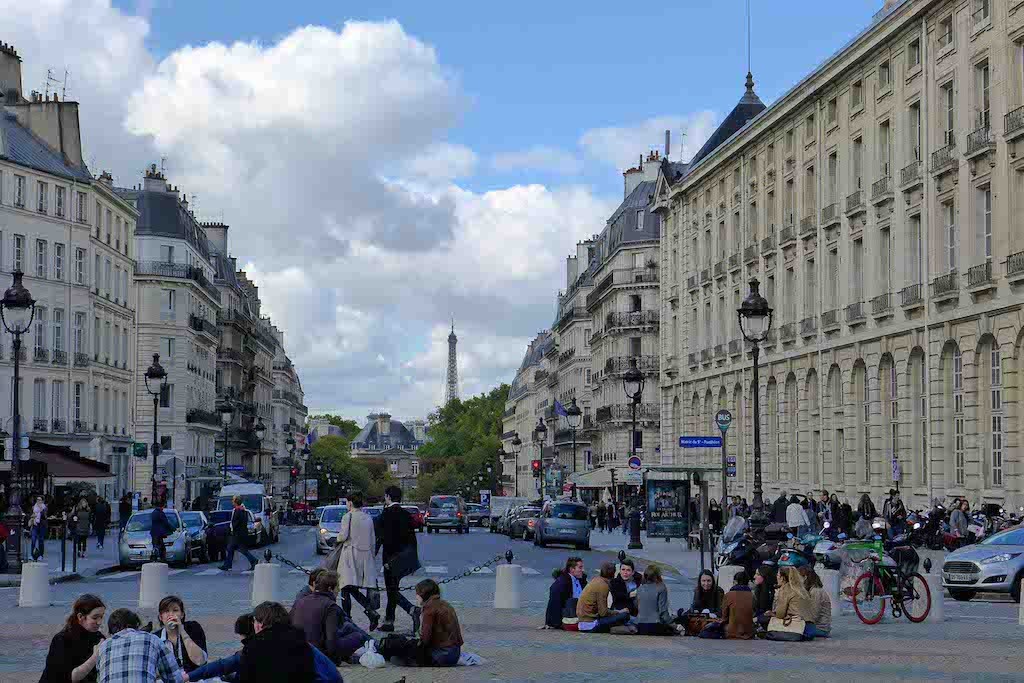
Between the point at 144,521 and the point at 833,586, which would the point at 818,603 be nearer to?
the point at 833,586

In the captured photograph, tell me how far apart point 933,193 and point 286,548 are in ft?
77.9

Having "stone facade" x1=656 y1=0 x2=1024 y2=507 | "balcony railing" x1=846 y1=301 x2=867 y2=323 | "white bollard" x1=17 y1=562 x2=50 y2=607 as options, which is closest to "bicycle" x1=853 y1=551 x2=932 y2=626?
"white bollard" x1=17 y1=562 x2=50 y2=607

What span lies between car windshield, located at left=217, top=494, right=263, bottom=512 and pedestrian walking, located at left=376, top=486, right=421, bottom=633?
35.2m

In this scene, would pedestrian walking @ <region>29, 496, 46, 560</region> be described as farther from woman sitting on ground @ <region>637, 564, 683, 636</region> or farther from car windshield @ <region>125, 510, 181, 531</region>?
woman sitting on ground @ <region>637, 564, 683, 636</region>

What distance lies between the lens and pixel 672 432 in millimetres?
84688

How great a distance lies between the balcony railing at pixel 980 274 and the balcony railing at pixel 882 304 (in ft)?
23.3

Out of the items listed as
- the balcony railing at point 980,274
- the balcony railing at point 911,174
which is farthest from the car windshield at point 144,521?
the balcony railing at point 911,174

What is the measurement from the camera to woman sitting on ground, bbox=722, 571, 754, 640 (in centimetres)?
2183

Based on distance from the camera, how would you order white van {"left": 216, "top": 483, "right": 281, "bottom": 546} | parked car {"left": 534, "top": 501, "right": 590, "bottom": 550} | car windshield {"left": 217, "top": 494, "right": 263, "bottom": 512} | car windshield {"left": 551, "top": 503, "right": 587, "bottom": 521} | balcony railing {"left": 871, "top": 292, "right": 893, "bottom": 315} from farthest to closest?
car windshield {"left": 217, "top": 494, "right": 263, "bottom": 512} < white van {"left": 216, "top": 483, "right": 281, "bottom": 546} < car windshield {"left": 551, "top": 503, "right": 587, "bottom": 521} < parked car {"left": 534, "top": 501, "right": 590, "bottom": 550} < balcony railing {"left": 871, "top": 292, "right": 893, "bottom": 315}

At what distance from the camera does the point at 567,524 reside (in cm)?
5447

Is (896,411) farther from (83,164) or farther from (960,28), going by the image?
(83,164)

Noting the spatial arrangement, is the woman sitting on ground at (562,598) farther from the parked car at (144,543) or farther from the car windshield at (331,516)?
the car windshield at (331,516)

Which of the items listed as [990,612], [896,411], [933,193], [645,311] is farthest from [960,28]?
[645,311]

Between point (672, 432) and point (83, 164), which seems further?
point (672, 432)
